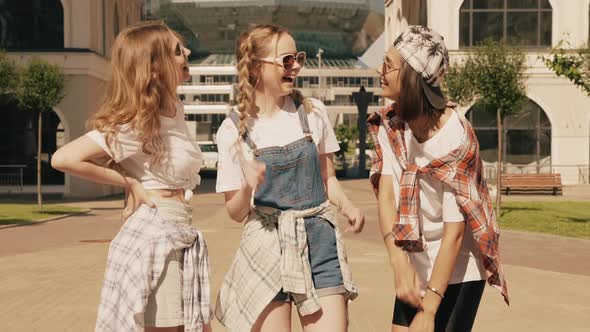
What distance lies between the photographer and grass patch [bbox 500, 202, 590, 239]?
1877 centimetres

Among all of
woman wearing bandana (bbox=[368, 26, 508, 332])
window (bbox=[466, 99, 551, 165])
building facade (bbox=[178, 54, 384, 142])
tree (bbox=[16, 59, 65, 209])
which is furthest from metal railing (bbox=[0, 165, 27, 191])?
building facade (bbox=[178, 54, 384, 142])

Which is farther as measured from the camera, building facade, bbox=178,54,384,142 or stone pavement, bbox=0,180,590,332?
building facade, bbox=178,54,384,142

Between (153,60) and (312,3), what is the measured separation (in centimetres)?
11219

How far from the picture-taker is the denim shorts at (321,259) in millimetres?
4160

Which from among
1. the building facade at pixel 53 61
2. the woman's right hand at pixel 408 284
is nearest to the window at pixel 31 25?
the building facade at pixel 53 61

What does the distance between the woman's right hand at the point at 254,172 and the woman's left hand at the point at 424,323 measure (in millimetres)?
828

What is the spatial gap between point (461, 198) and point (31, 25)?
32.6 meters

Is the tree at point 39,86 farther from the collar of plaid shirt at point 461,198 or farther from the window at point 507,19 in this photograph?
the collar of plaid shirt at point 461,198

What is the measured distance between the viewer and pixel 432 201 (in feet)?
12.2

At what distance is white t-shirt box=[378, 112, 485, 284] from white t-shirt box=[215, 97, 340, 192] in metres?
0.64

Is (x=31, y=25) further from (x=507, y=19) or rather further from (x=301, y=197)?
(x=301, y=197)

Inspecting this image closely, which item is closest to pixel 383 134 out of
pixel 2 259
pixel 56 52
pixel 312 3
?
pixel 2 259

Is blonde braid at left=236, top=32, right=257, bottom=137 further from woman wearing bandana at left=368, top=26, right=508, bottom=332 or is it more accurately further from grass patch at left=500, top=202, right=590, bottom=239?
grass patch at left=500, top=202, right=590, bottom=239

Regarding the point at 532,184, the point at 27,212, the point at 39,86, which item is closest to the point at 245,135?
the point at 27,212
